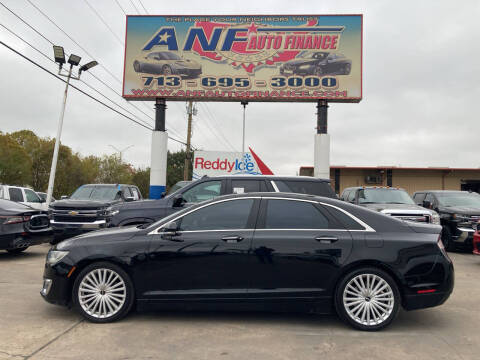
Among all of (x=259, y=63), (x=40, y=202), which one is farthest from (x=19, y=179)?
(x=259, y=63)

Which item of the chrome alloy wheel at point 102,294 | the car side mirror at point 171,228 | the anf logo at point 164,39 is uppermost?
the anf logo at point 164,39

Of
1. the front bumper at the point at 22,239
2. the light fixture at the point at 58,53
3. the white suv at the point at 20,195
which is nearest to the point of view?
the front bumper at the point at 22,239

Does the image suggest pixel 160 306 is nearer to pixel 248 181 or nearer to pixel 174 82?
pixel 248 181

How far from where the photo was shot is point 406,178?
30328 millimetres

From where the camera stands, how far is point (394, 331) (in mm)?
4781

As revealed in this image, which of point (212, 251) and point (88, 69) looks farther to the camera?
point (88, 69)

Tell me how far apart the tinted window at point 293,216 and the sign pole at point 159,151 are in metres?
14.9

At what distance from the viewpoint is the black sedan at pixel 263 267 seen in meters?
4.77

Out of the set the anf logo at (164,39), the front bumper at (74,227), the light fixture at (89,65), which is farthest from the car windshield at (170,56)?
the front bumper at (74,227)

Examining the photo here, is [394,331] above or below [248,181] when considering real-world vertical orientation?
below

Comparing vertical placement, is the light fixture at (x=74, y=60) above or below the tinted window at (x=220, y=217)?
above

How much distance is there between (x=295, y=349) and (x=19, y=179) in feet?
148

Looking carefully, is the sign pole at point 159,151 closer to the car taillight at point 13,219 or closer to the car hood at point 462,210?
the car taillight at point 13,219

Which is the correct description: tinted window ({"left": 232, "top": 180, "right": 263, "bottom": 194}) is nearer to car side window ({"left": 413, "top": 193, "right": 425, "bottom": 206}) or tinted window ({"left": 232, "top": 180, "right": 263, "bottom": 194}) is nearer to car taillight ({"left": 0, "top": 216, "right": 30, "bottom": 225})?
car taillight ({"left": 0, "top": 216, "right": 30, "bottom": 225})
